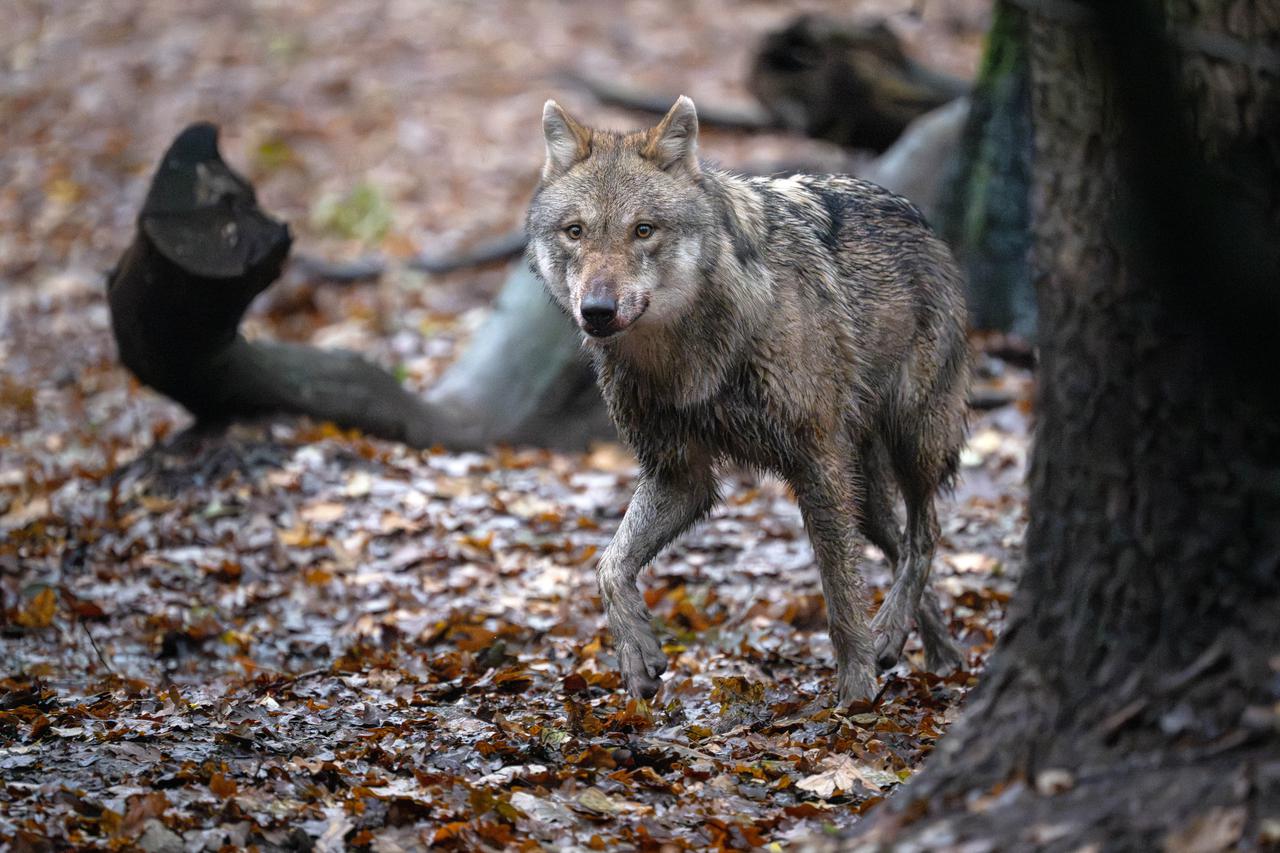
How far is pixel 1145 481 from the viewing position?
3.60 m

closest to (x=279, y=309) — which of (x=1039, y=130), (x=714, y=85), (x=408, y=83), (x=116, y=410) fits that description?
(x=116, y=410)

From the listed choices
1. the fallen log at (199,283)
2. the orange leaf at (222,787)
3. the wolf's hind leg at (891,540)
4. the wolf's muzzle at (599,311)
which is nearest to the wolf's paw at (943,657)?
the wolf's hind leg at (891,540)

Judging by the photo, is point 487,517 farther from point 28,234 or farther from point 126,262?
point 28,234

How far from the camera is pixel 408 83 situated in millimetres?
17859

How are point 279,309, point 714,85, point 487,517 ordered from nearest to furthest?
point 487,517 < point 279,309 < point 714,85

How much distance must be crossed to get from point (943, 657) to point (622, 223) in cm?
284

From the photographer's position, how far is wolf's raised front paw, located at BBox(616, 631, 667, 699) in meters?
5.50

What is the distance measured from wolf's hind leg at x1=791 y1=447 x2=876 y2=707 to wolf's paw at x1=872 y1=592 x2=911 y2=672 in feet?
1.40

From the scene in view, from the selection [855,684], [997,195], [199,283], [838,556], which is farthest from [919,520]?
[997,195]

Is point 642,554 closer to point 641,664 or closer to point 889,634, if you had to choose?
point 641,664

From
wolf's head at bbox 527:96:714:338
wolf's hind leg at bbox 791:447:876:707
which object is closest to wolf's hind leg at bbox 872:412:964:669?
wolf's hind leg at bbox 791:447:876:707

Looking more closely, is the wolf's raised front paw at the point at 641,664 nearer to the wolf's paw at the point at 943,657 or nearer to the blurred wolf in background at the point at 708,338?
the blurred wolf in background at the point at 708,338

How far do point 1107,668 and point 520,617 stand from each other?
4255 mm

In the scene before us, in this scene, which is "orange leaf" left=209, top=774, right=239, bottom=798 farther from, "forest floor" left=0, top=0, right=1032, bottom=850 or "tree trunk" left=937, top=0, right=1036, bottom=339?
"tree trunk" left=937, top=0, right=1036, bottom=339
